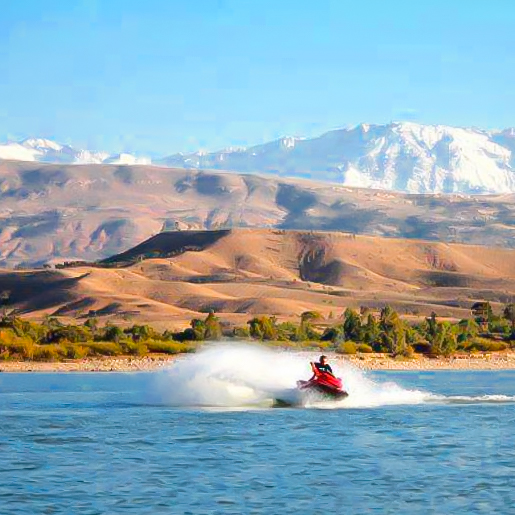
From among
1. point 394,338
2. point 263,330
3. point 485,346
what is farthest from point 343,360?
point 485,346

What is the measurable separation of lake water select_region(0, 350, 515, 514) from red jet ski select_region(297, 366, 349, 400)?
0.87 metres

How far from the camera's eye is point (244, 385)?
57531 mm

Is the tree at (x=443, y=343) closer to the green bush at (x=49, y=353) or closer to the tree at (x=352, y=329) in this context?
the tree at (x=352, y=329)

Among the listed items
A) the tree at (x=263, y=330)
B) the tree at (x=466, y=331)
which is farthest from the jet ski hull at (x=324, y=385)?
the tree at (x=466, y=331)

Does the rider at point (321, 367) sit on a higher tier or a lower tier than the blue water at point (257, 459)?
higher

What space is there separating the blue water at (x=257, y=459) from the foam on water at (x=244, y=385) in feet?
5.15

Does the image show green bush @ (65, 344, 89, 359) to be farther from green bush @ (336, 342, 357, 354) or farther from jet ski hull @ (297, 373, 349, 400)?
jet ski hull @ (297, 373, 349, 400)

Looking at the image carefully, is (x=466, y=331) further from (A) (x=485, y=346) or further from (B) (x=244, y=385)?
→ (B) (x=244, y=385)

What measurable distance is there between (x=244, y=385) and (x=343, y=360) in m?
48.8

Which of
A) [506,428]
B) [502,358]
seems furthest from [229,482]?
[502,358]

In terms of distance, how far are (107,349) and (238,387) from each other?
6208 centimetres

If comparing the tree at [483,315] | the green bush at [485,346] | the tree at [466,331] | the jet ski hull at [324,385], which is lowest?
the green bush at [485,346]

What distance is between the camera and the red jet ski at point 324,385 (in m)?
55.8

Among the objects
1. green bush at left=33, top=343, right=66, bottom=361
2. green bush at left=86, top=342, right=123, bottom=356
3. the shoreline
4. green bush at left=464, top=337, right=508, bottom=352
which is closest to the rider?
the shoreline
